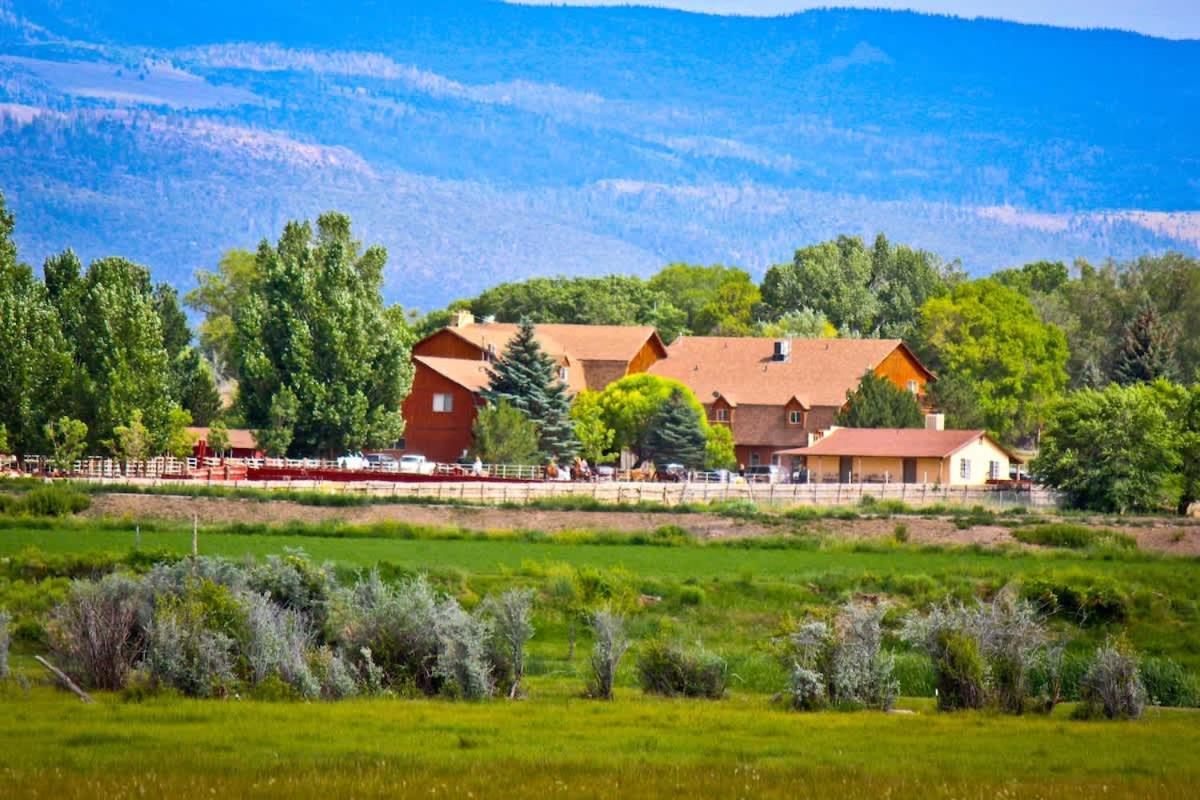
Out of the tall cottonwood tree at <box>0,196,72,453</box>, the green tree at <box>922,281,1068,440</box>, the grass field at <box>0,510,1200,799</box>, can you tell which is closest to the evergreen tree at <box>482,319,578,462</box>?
the tall cottonwood tree at <box>0,196,72,453</box>

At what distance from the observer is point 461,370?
334 feet

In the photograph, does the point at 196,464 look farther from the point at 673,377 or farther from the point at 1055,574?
the point at 1055,574

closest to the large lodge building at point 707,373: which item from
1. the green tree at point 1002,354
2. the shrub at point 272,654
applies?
the green tree at point 1002,354

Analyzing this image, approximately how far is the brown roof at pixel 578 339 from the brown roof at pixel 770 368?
1.74m

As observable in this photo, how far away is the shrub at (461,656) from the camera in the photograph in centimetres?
2902

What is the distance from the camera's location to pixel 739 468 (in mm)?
101562

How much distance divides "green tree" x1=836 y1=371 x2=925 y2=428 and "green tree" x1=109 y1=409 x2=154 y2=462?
116 ft

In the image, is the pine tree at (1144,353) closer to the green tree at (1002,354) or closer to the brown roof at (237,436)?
the green tree at (1002,354)

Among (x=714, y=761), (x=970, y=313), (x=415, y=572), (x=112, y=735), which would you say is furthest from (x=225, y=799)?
(x=970, y=313)

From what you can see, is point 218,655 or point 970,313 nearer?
point 218,655

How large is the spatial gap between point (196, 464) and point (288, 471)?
5.59 meters

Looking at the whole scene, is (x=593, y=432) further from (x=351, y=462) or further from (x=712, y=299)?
(x=712, y=299)

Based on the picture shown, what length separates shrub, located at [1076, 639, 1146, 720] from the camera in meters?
29.0

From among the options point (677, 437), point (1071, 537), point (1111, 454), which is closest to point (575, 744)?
point (1071, 537)
